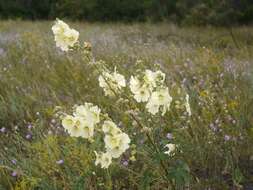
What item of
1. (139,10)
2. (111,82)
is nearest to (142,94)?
(111,82)

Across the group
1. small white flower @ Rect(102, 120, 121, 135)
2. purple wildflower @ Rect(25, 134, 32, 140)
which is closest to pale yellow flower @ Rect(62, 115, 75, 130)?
small white flower @ Rect(102, 120, 121, 135)

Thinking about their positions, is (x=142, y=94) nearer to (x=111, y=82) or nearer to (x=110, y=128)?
(x=111, y=82)

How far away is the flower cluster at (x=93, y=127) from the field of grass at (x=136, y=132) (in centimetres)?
15

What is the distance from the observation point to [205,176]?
9.45 ft

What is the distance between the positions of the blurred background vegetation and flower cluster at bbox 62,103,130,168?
11.5 m

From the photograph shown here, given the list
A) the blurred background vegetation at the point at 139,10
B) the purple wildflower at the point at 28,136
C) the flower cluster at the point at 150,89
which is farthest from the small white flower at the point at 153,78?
the blurred background vegetation at the point at 139,10

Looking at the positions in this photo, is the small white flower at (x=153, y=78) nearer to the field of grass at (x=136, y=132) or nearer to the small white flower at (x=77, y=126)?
the field of grass at (x=136, y=132)

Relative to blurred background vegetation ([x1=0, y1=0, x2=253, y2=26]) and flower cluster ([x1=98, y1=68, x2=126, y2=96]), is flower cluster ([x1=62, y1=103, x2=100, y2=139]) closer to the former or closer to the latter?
flower cluster ([x1=98, y1=68, x2=126, y2=96])

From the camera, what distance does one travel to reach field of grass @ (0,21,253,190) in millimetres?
2484

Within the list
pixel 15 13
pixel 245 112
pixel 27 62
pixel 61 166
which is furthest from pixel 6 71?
pixel 15 13

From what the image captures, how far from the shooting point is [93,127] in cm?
208

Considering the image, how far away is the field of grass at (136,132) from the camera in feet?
8.15

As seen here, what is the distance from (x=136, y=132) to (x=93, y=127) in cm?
77

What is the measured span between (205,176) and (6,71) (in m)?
3.05
